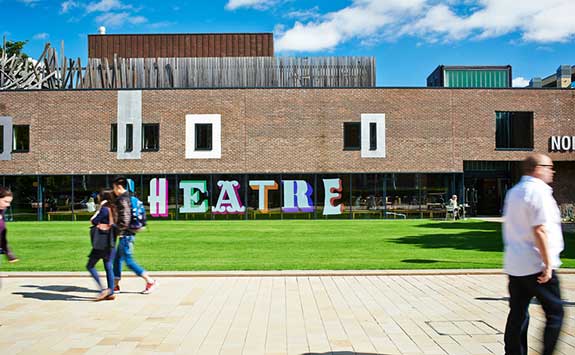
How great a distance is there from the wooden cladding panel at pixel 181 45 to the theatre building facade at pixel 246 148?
32.0 feet

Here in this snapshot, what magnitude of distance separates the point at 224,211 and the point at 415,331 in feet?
83.3

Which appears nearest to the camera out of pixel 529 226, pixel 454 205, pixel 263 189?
pixel 529 226

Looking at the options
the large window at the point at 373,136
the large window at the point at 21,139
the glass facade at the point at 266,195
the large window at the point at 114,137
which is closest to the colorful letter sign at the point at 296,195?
the glass facade at the point at 266,195

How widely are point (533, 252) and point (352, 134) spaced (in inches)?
1078

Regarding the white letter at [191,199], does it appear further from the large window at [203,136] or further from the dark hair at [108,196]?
the dark hair at [108,196]

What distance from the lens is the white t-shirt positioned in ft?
16.0

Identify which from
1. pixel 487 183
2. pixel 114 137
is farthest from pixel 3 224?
pixel 487 183

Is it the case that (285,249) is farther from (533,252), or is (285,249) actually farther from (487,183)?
(487,183)

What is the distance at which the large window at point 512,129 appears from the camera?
33.0m

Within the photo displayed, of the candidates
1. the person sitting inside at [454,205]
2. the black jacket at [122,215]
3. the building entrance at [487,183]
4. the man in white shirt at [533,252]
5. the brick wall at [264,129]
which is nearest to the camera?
the man in white shirt at [533,252]

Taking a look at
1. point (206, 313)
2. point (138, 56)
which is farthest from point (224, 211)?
point (206, 313)

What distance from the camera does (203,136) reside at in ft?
104

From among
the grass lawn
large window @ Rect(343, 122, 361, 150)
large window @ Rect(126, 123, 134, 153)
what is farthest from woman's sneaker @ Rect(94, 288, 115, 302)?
large window @ Rect(343, 122, 361, 150)

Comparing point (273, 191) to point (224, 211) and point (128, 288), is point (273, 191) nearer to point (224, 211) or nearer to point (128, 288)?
point (224, 211)
